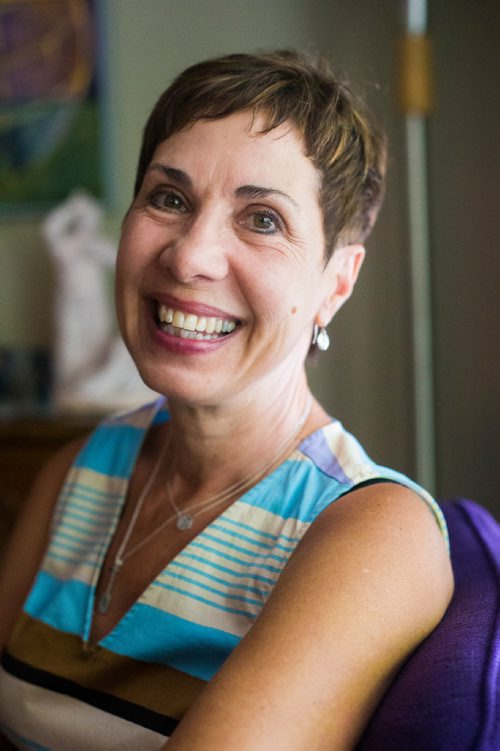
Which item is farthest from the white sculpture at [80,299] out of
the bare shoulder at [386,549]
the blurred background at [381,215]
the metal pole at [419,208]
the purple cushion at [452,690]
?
the purple cushion at [452,690]

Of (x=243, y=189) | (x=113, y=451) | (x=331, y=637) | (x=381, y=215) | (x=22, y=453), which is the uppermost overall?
(x=243, y=189)

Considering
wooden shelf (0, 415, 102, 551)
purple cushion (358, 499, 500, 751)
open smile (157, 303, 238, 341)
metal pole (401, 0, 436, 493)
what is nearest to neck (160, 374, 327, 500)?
open smile (157, 303, 238, 341)

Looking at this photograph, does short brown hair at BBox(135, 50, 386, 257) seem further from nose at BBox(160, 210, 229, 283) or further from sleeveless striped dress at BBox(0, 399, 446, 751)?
sleeveless striped dress at BBox(0, 399, 446, 751)

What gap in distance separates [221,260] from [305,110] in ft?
0.78

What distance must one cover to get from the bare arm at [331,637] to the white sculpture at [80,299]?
6.94ft

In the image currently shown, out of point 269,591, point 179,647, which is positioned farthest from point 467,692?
point 179,647

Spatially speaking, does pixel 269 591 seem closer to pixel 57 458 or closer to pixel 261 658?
pixel 261 658

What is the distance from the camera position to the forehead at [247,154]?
1.15 m

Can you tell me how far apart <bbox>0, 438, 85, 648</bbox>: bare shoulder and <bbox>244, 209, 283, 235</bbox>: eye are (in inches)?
22.5

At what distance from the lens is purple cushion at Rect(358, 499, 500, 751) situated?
2.62ft

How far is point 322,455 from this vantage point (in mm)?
1217

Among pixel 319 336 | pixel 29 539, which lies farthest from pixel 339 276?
pixel 29 539

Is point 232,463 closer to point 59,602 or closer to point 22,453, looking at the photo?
point 59,602

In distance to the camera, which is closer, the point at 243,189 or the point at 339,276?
the point at 243,189
